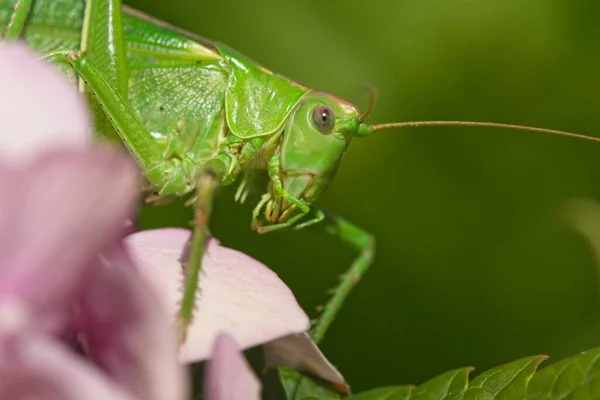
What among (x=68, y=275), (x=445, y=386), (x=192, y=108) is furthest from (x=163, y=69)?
(x=68, y=275)

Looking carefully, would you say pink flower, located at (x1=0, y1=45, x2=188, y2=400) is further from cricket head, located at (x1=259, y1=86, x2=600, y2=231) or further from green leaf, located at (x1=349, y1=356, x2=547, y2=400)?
cricket head, located at (x1=259, y1=86, x2=600, y2=231)

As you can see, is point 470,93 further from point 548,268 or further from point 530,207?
point 548,268

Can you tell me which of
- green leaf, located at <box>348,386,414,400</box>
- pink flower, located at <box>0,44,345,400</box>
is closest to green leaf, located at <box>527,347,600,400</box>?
green leaf, located at <box>348,386,414,400</box>

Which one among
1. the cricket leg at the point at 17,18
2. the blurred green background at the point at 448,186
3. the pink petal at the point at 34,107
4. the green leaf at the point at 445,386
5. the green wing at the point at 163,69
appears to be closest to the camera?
the pink petal at the point at 34,107

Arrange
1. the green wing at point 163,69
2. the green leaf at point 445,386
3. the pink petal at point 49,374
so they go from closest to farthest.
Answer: the pink petal at point 49,374 → the green leaf at point 445,386 → the green wing at point 163,69

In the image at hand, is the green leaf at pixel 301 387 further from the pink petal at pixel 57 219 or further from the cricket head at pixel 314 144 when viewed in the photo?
the cricket head at pixel 314 144

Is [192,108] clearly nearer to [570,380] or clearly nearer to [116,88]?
[116,88]

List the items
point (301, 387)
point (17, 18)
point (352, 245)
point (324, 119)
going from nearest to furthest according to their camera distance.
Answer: point (301, 387), point (17, 18), point (324, 119), point (352, 245)

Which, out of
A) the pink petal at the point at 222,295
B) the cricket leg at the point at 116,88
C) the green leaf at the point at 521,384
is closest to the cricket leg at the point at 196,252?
the pink petal at the point at 222,295
